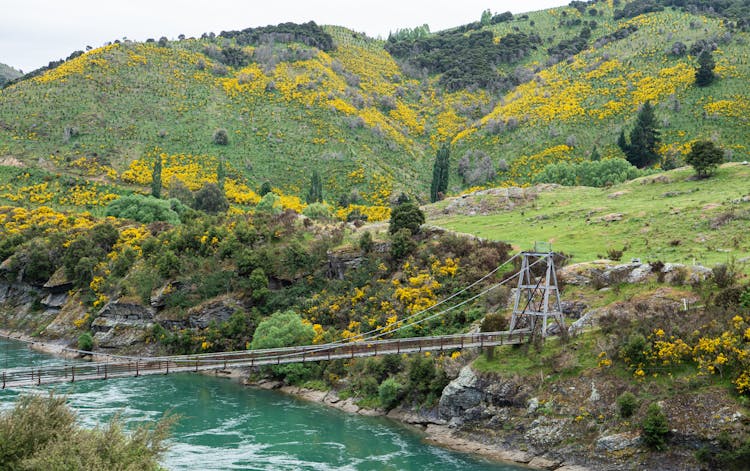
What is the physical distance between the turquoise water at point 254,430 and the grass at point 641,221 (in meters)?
18.2

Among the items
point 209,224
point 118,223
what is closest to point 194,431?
point 209,224

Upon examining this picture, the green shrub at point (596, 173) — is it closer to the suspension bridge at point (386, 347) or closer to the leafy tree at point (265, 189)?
the leafy tree at point (265, 189)

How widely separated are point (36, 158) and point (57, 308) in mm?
35508

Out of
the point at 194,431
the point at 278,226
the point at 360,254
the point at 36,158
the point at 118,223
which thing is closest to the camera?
the point at 194,431

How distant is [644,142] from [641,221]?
35674mm

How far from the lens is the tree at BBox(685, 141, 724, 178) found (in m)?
57.8

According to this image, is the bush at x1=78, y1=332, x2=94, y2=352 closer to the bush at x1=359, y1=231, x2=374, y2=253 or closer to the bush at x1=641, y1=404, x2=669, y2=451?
the bush at x1=359, y1=231, x2=374, y2=253

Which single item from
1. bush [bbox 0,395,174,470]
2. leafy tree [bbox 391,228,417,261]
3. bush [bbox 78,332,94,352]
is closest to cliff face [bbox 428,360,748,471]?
leafy tree [bbox 391,228,417,261]

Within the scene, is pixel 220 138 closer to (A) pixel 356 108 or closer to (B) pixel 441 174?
(A) pixel 356 108

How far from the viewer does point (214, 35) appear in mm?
139500

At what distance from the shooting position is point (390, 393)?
40312 mm

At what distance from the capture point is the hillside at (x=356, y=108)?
92125 millimetres

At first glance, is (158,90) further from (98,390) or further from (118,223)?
(98,390)

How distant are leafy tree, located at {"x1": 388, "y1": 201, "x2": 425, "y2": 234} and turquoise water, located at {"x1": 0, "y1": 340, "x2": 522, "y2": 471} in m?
18.0
